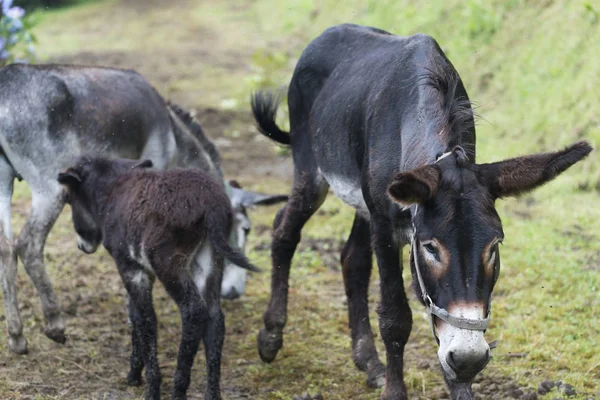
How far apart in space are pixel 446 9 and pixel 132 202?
30.5 ft

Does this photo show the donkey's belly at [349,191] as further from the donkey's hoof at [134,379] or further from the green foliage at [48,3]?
the green foliage at [48,3]

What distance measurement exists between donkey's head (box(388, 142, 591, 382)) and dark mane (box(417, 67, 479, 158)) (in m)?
0.27

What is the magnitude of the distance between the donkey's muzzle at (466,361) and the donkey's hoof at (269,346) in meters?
2.29

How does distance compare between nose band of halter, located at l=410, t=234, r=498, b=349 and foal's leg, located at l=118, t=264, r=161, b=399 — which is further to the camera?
foal's leg, located at l=118, t=264, r=161, b=399

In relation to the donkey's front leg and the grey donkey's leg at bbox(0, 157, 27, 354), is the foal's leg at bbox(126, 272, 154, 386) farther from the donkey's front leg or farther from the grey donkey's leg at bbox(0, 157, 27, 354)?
the donkey's front leg

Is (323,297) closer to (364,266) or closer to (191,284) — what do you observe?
(364,266)

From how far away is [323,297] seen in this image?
691 cm

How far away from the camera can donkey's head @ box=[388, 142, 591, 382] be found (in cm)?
349

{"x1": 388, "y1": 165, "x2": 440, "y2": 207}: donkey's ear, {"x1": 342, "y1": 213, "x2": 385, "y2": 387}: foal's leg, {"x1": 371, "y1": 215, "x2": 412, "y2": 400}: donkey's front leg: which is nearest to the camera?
{"x1": 388, "y1": 165, "x2": 440, "y2": 207}: donkey's ear

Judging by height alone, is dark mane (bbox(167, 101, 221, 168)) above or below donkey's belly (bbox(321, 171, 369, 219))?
below

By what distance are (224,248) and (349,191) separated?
89cm

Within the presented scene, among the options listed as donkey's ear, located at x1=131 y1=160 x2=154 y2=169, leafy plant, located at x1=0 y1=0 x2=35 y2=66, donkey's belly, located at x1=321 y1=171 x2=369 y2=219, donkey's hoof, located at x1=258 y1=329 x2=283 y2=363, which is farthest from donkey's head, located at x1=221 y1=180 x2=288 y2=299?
leafy plant, located at x1=0 y1=0 x2=35 y2=66

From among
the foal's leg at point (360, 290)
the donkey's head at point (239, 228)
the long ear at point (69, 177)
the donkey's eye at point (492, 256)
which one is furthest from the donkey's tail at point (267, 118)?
the donkey's eye at point (492, 256)

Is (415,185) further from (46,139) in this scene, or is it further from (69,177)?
(46,139)
